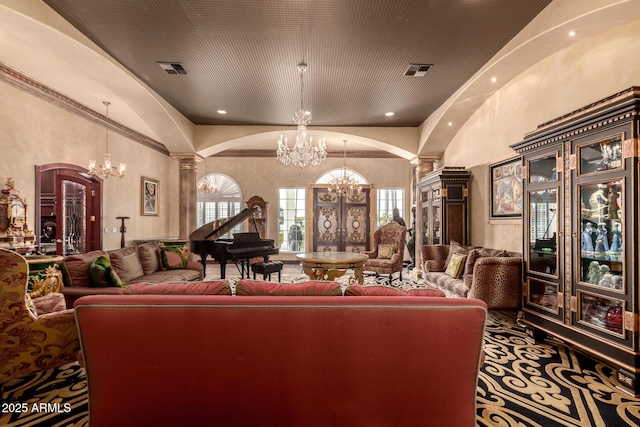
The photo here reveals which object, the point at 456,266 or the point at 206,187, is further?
the point at 206,187

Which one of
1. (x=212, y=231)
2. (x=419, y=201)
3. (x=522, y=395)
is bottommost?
(x=522, y=395)

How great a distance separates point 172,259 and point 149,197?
3.77m

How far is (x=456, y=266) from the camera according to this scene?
16.3 feet

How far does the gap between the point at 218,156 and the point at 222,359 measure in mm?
8723

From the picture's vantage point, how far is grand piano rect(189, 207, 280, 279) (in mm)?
5863

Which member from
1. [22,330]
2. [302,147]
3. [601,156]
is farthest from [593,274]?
[22,330]

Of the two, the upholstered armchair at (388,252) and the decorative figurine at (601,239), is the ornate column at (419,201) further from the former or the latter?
the decorative figurine at (601,239)

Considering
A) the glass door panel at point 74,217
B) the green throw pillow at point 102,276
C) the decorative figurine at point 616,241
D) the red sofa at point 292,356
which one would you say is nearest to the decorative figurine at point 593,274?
the decorative figurine at point 616,241

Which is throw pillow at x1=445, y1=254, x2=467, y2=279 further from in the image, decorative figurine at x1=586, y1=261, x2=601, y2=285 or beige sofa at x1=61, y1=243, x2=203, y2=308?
beige sofa at x1=61, y1=243, x2=203, y2=308

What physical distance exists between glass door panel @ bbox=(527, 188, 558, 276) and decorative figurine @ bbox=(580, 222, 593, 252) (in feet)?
0.94

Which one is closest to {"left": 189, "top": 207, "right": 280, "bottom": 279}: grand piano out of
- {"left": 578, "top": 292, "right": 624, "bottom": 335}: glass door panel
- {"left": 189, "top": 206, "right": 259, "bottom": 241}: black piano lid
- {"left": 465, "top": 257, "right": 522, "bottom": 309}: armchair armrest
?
{"left": 189, "top": 206, "right": 259, "bottom": 241}: black piano lid

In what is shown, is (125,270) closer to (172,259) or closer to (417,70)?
(172,259)

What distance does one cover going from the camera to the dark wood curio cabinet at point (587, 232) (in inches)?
99.3

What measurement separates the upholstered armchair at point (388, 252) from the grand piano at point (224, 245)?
212 cm
